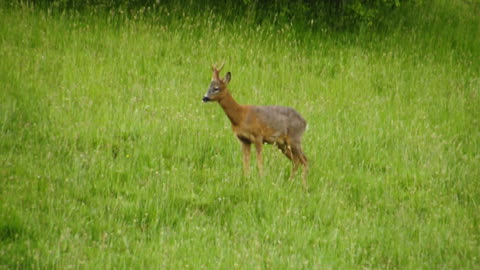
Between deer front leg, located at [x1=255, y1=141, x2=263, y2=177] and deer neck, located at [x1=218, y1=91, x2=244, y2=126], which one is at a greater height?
deer neck, located at [x1=218, y1=91, x2=244, y2=126]

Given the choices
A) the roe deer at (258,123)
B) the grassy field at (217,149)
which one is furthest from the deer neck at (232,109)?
the grassy field at (217,149)

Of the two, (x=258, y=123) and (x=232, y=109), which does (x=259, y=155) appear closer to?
(x=258, y=123)

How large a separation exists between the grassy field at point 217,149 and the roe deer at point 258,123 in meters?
0.42

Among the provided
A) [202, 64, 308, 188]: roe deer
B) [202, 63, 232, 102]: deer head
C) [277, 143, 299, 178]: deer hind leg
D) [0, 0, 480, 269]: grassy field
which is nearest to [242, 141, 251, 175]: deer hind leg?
[202, 64, 308, 188]: roe deer

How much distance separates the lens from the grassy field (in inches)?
307

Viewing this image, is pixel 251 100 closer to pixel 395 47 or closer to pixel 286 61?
pixel 286 61

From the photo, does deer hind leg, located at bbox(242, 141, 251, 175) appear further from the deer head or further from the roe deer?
the deer head

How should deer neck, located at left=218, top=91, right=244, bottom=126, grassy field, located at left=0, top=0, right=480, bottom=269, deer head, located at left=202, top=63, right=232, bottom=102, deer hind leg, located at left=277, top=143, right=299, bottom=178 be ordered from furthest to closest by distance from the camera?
deer hind leg, located at left=277, top=143, right=299, bottom=178 → deer neck, located at left=218, top=91, right=244, bottom=126 → deer head, located at left=202, top=63, right=232, bottom=102 → grassy field, located at left=0, top=0, right=480, bottom=269

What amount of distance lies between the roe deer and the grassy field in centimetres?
42

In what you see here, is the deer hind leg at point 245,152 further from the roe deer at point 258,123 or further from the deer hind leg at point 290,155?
the deer hind leg at point 290,155

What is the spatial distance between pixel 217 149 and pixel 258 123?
1.24 metres

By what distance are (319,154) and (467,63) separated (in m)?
7.57

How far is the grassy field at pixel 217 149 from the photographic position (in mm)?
7805

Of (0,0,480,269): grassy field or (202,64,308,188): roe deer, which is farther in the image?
(202,64,308,188): roe deer
